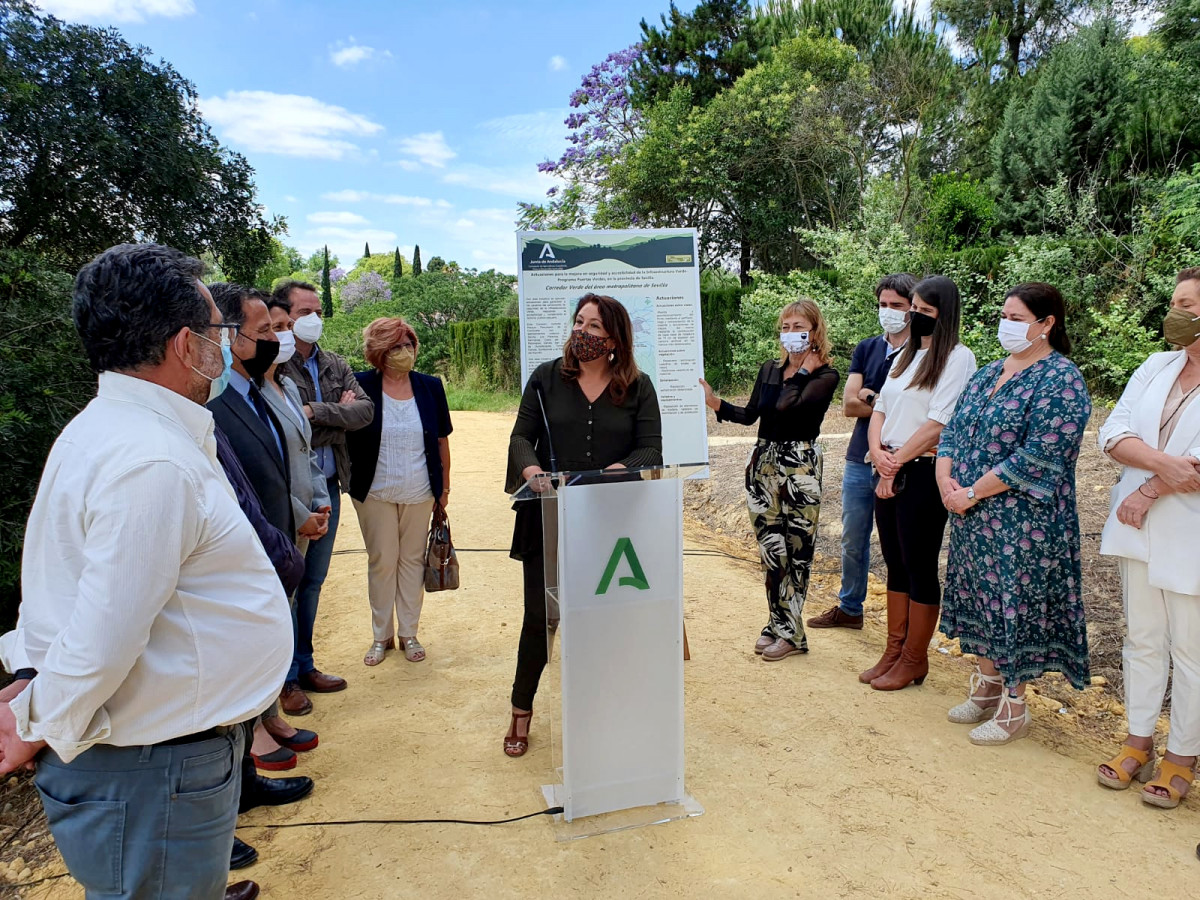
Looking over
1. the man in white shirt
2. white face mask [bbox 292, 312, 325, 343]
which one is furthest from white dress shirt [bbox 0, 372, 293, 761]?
white face mask [bbox 292, 312, 325, 343]

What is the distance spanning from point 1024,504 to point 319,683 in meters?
3.54

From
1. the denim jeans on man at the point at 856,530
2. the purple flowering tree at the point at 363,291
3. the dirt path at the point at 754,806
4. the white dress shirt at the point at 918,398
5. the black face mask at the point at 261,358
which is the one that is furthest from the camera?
the purple flowering tree at the point at 363,291

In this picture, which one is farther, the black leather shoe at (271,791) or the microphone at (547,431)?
the microphone at (547,431)

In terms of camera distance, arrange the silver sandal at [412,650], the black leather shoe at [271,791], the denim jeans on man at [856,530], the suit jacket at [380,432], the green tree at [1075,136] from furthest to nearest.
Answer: the green tree at [1075,136], the denim jeans on man at [856,530], the silver sandal at [412,650], the suit jacket at [380,432], the black leather shoe at [271,791]

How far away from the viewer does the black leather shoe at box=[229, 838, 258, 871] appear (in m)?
2.58

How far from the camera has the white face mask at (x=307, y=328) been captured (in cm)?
387

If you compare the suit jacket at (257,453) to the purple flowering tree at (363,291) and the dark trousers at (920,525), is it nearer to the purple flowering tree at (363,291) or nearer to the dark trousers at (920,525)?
the dark trousers at (920,525)

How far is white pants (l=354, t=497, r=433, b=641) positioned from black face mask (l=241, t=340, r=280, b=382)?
120 centimetres

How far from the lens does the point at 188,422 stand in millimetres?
1615

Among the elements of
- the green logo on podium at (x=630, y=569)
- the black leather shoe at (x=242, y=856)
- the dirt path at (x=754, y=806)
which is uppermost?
the green logo on podium at (x=630, y=569)

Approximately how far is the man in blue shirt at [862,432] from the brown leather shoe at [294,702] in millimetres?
3039

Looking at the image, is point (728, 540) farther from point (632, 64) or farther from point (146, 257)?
point (632, 64)

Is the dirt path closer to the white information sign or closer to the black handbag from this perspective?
the black handbag

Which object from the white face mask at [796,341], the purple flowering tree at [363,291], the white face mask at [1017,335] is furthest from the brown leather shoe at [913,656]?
the purple flowering tree at [363,291]
